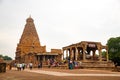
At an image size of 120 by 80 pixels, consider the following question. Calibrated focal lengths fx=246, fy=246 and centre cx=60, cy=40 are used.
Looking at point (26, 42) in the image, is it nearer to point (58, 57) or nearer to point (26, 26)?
point (26, 26)

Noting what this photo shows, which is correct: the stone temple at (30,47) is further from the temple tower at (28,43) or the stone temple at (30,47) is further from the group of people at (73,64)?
the group of people at (73,64)

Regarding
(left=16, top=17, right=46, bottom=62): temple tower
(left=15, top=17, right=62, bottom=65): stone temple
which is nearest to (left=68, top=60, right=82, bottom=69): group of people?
(left=15, top=17, right=62, bottom=65): stone temple

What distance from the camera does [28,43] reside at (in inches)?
3086

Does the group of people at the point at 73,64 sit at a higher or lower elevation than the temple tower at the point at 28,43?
lower

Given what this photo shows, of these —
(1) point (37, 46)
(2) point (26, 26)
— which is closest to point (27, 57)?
(1) point (37, 46)

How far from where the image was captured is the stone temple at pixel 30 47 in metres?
70.5

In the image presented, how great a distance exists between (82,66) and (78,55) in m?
9.68

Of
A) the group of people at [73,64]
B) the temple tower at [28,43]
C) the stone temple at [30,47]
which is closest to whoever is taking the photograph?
the group of people at [73,64]

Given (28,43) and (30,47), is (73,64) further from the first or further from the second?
(28,43)

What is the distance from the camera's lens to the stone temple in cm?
7053

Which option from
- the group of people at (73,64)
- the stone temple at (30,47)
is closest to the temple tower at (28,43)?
the stone temple at (30,47)

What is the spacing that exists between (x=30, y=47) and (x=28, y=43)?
4.81ft

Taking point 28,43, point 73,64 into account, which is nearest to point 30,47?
point 28,43

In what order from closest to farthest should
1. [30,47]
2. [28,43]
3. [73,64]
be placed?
1. [73,64]
2. [30,47]
3. [28,43]
